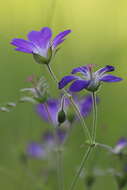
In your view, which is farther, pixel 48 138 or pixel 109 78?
pixel 48 138

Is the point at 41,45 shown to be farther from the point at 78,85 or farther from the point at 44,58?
the point at 78,85

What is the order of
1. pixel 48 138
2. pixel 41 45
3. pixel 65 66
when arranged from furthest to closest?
pixel 65 66 → pixel 48 138 → pixel 41 45

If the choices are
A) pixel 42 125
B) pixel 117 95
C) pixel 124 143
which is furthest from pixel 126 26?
pixel 124 143

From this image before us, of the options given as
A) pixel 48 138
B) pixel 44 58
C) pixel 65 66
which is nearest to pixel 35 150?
pixel 48 138

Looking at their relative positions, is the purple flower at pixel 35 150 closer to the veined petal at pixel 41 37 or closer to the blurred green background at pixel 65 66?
the blurred green background at pixel 65 66

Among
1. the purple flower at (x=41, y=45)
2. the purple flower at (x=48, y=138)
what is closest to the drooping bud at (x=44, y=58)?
the purple flower at (x=41, y=45)

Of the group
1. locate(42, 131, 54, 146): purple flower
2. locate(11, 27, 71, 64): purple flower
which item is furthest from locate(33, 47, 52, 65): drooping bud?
locate(42, 131, 54, 146): purple flower
